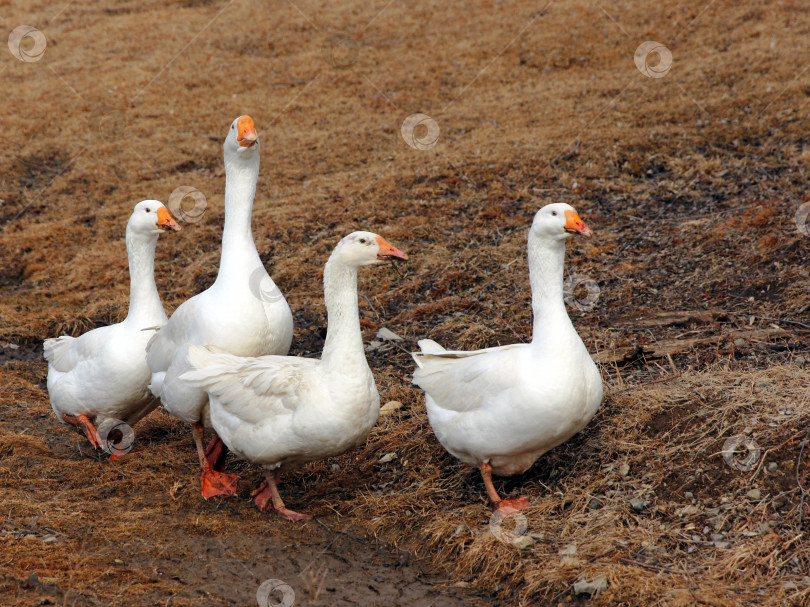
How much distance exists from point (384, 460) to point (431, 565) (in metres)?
1.43

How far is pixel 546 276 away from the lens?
5.98 m

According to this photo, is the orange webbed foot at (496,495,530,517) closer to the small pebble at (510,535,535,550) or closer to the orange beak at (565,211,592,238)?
the small pebble at (510,535,535,550)

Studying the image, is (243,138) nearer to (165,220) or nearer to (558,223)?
(165,220)

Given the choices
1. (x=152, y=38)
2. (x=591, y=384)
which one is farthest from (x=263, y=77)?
(x=591, y=384)

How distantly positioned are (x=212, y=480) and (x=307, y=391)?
53.6 inches

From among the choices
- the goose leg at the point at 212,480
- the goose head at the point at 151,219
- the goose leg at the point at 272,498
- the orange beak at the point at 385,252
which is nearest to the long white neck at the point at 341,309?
the orange beak at the point at 385,252

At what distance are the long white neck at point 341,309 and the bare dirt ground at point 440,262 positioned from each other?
4.17 feet

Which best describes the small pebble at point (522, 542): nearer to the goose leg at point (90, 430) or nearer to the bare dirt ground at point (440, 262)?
the bare dirt ground at point (440, 262)

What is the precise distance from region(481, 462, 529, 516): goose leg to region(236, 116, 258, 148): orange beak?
3.16 meters

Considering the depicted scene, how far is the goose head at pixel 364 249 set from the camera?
5.92m

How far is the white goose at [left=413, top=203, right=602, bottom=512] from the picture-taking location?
18.0 ft

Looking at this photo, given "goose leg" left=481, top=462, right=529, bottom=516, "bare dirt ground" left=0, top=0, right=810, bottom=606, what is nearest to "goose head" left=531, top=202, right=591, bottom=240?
"bare dirt ground" left=0, top=0, right=810, bottom=606

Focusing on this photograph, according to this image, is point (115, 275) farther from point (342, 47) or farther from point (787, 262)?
point (342, 47)

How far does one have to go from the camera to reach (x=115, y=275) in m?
11.3
